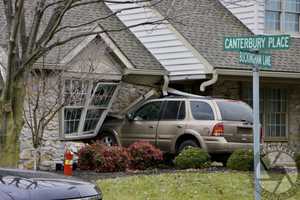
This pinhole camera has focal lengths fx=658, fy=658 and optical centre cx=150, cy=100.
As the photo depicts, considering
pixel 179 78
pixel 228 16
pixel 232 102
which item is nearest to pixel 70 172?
pixel 232 102

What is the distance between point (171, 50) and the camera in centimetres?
1952

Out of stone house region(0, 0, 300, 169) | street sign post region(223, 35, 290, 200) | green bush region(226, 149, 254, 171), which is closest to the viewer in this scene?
street sign post region(223, 35, 290, 200)

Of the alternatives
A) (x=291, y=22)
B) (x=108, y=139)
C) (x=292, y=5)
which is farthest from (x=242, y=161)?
(x=292, y=5)

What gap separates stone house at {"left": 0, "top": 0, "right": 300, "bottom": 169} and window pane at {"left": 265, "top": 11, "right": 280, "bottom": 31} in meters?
0.75

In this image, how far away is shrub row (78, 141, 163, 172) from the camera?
48.9 ft

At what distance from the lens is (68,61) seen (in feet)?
54.0

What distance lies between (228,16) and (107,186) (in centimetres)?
1145

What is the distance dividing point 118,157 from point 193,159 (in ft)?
5.60

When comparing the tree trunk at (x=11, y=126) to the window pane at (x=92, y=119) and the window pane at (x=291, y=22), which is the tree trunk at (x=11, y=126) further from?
A: the window pane at (x=291, y=22)

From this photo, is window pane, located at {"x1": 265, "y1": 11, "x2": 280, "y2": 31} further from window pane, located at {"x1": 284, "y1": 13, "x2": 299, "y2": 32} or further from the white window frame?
the white window frame

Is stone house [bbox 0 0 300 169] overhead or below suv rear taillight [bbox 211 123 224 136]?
overhead

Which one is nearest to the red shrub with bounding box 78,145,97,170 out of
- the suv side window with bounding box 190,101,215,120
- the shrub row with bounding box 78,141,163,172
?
the shrub row with bounding box 78,141,163,172

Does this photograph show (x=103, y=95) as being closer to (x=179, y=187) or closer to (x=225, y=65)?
(x=225, y=65)

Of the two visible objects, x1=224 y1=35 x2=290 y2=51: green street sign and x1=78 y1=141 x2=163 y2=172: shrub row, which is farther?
x1=78 y1=141 x2=163 y2=172: shrub row
